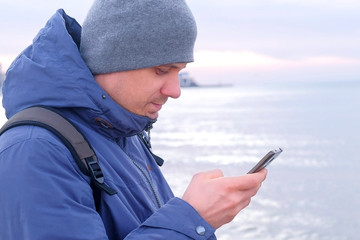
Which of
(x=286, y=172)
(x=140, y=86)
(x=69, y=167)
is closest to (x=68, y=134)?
(x=69, y=167)

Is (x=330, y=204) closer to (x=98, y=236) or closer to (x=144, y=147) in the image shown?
(x=144, y=147)

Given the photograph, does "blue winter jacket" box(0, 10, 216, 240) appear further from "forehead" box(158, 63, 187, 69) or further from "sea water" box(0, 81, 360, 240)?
"sea water" box(0, 81, 360, 240)

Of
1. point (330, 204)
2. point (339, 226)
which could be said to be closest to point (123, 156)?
point (339, 226)

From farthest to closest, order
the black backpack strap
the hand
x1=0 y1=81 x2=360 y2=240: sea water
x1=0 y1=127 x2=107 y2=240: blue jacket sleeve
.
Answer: x1=0 y1=81 x2=360 y2=240: sea water < the hand < the black backpack strap < x1=0 y1=127 x2=107 y2=240: blue jacket sleeve

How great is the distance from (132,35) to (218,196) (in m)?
0.53

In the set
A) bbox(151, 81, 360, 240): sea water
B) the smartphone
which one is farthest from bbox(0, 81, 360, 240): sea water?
the smartphone

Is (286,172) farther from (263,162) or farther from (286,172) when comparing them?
(263,162)

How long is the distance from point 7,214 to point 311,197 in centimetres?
997

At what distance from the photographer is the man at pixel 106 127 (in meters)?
1.38

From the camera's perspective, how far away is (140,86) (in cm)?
168

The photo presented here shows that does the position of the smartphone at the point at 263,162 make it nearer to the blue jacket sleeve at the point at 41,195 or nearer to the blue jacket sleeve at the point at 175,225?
the blue jacket sleeve at the point at 175,225

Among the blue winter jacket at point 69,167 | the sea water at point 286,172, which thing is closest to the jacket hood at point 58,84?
the blue winter jacket at point 69,167

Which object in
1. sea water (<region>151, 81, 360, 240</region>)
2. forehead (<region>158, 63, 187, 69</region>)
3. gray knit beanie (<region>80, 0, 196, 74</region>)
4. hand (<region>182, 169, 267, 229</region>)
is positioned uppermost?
gray knit beanie (<region>80, 0, 196, 74</region>)

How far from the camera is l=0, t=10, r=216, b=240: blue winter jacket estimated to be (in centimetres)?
136
